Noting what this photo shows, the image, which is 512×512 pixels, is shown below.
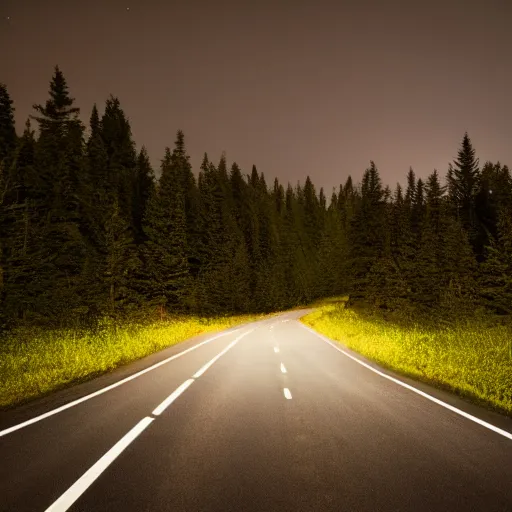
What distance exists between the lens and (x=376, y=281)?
135 feet

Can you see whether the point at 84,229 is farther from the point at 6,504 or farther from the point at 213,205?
the point at 6,504

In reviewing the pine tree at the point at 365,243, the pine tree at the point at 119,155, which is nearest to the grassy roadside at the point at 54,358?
the pine tree at the point at 365,243

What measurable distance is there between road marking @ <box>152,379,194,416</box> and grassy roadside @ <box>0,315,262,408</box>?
3.08m

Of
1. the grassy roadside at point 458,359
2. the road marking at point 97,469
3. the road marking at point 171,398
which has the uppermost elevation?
the road marking at point 97,469

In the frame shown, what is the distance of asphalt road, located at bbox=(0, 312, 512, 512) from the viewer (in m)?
3.67

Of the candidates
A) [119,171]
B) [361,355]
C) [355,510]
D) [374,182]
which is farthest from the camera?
[119,171]

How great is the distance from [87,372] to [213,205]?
61.2 metres

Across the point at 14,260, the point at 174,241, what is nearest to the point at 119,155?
the point at 174,241

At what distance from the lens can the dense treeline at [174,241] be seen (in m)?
24.9

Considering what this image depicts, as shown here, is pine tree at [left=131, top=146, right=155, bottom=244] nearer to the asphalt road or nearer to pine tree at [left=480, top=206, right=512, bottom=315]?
pine tree at [left=480, top=206, right=512, bottom=315]

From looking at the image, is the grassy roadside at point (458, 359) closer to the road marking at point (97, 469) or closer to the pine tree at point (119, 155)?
the road marking at point (97, 469)

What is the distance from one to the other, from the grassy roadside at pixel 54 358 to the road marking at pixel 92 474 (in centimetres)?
384

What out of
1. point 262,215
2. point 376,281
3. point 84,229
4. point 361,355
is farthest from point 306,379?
point 262,215

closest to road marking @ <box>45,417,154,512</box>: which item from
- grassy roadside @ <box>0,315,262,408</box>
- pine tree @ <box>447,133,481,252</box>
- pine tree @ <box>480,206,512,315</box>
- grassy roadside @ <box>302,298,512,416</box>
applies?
grassy roadside @ <box>0,315,262,408</box>
